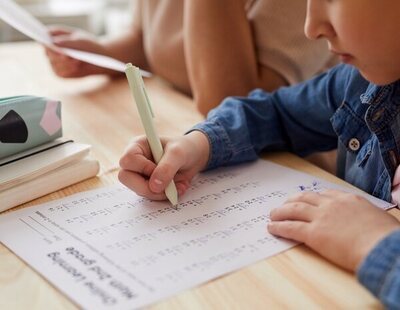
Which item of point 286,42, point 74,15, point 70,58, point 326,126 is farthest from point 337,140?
point 74,15

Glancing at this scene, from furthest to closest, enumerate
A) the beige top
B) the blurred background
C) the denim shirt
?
the blurred background
the beige top
the denim shirt

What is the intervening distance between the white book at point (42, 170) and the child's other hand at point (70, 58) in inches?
16.6

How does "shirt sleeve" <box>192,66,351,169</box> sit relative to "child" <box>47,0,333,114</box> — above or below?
below

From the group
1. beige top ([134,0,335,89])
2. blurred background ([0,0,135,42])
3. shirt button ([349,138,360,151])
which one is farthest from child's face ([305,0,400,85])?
blurred background ([0,0,135,42])

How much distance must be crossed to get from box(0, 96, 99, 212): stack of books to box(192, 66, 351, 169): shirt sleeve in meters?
0.17

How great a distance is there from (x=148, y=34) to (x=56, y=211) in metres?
0.60

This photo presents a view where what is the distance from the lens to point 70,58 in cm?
109

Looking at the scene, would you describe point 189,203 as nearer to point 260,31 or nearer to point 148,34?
point 260,31

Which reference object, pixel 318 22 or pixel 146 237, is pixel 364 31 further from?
pixel 146 237

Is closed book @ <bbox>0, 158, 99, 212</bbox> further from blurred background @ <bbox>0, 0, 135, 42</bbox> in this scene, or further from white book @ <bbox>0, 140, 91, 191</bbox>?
blurred background @ <bbox>0, 0, 135, 42</bbox>

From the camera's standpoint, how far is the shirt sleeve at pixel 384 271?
0.43m

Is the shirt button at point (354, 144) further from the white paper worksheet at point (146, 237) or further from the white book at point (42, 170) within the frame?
the white book at point (42, 170)

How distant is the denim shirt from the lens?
0.69 meters

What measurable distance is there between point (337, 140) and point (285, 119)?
78 millimetres
